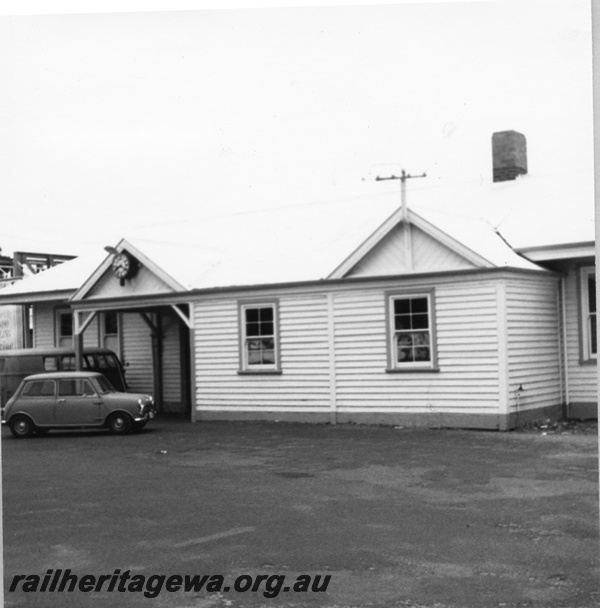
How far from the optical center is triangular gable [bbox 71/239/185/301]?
23.7 metres

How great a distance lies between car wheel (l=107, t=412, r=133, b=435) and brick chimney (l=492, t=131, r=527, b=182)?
35.0 feet

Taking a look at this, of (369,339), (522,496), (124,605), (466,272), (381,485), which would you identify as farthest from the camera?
(369,339)

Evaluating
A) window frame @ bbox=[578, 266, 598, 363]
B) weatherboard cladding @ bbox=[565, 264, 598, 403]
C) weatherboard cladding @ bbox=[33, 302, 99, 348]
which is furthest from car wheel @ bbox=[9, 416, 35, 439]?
window frame @ bbox=[578, 266, 598, 363]

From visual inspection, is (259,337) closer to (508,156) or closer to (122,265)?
(122,265)

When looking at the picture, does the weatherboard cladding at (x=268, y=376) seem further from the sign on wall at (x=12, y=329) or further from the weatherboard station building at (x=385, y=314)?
the sign on wall at (x=12, y=329)

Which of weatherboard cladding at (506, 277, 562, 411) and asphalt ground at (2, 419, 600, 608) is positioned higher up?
weatherboard cladding at (506, 277, 562, 411)

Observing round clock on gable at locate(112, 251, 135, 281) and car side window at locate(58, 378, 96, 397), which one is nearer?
car side window at locate(58, 378, 96, 397)

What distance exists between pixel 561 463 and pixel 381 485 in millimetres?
3270

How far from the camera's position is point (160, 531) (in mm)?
9906

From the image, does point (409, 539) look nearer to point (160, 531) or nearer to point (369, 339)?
point (160, 531)

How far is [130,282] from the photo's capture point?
24.6 metres

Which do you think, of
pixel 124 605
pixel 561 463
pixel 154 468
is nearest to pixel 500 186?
pixel 561 463

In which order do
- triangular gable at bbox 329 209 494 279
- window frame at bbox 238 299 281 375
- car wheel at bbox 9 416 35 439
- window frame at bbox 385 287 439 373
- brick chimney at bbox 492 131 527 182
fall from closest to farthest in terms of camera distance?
triangular gable at bbox 329 209 494 279
window frame at bbox 385 287 439 373
car wheel at bbox 9 416 35 439
window frame at bbox 238 299 281 375
brick chimney at bbox 492 131 527 182

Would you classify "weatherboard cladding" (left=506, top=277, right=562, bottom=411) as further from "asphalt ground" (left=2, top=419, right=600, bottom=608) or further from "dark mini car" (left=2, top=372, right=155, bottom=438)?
"dark mini car" (left=2, top=372, right=155, bottom=438)
